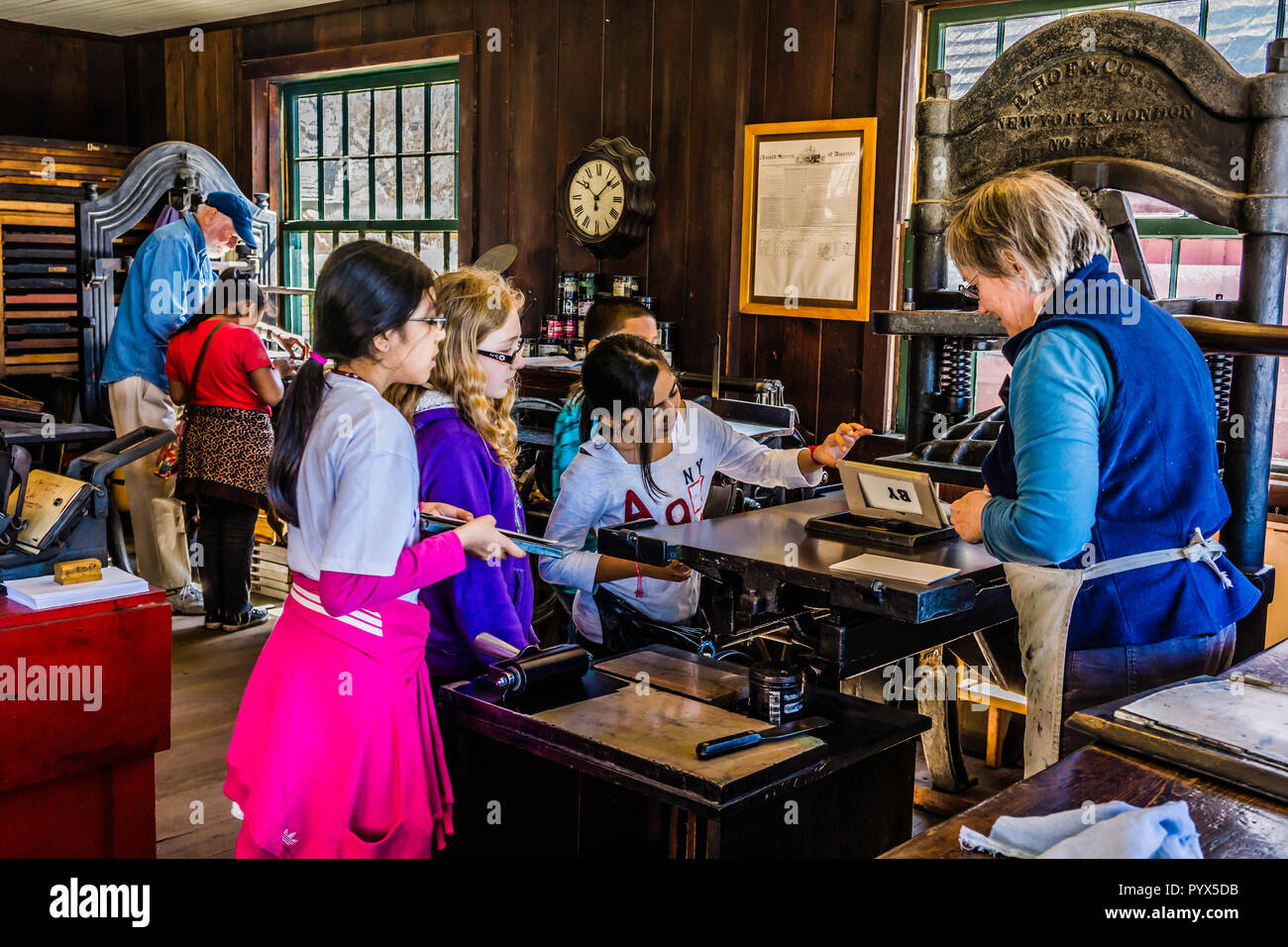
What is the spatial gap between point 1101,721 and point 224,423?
3.90m

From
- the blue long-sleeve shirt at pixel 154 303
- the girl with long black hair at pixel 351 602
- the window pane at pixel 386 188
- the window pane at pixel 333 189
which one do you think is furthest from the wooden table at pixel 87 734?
the window pane at pixel 333 189

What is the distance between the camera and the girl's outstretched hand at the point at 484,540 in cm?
201

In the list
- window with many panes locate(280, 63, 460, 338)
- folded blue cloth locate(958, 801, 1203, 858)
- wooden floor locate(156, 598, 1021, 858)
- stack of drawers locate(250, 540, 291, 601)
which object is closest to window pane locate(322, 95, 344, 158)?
window with many panes locate(280, 63, 460, 338)

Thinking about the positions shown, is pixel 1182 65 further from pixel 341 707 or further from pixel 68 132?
pixel 68 132

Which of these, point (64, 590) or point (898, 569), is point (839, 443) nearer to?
point (898, 569)

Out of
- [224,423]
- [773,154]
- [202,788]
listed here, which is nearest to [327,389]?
[202,788]

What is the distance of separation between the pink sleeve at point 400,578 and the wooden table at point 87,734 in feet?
2.64

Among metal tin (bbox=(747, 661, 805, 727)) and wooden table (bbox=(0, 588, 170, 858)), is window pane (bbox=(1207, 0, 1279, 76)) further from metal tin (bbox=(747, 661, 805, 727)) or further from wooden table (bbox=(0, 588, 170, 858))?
wooden table (bbox=(0, 588, 170, 858))

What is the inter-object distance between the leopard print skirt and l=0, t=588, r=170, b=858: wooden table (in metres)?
2.28

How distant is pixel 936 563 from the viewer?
2.25 m

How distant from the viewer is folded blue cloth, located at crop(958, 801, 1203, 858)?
3.77 feet

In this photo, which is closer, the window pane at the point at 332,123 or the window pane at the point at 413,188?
the window pane at the point at 413,188

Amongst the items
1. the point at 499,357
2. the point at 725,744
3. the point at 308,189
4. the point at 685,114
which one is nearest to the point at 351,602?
the point at 725,744

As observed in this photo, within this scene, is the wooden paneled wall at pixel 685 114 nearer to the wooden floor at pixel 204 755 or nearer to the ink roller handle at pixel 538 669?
the wooden floor at pixel 204 755
